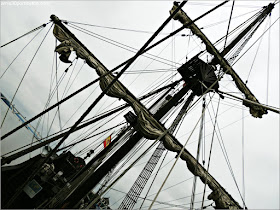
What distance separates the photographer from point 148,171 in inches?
297

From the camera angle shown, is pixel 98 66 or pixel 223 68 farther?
pixel 223 68

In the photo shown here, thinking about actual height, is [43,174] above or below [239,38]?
below

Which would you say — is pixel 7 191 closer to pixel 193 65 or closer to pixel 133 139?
pixel 133 139

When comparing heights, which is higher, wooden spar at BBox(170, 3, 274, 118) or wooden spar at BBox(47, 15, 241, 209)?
wooden spar at BBox(170, 3, 274, 118)

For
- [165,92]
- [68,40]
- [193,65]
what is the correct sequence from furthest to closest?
[165,92] < [193,65] < [68,40]

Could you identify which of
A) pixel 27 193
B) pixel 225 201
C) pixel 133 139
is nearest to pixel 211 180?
pixel 225 201

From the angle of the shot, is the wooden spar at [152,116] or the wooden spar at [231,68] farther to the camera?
the wooden spar at [231,68]

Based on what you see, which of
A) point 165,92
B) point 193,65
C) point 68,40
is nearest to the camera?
point 68,40

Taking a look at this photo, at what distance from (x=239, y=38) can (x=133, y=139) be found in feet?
20.7

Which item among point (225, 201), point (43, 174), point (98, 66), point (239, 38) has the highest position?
point (239, 38)

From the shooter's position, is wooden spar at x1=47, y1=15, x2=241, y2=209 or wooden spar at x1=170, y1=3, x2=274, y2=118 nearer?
wooden spar at x1=47, y1=15, x2=241, y2=209

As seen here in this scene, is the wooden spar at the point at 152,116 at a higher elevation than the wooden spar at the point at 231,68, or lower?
lower

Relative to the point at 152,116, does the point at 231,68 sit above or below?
above

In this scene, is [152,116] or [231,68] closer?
A: [152,116]
